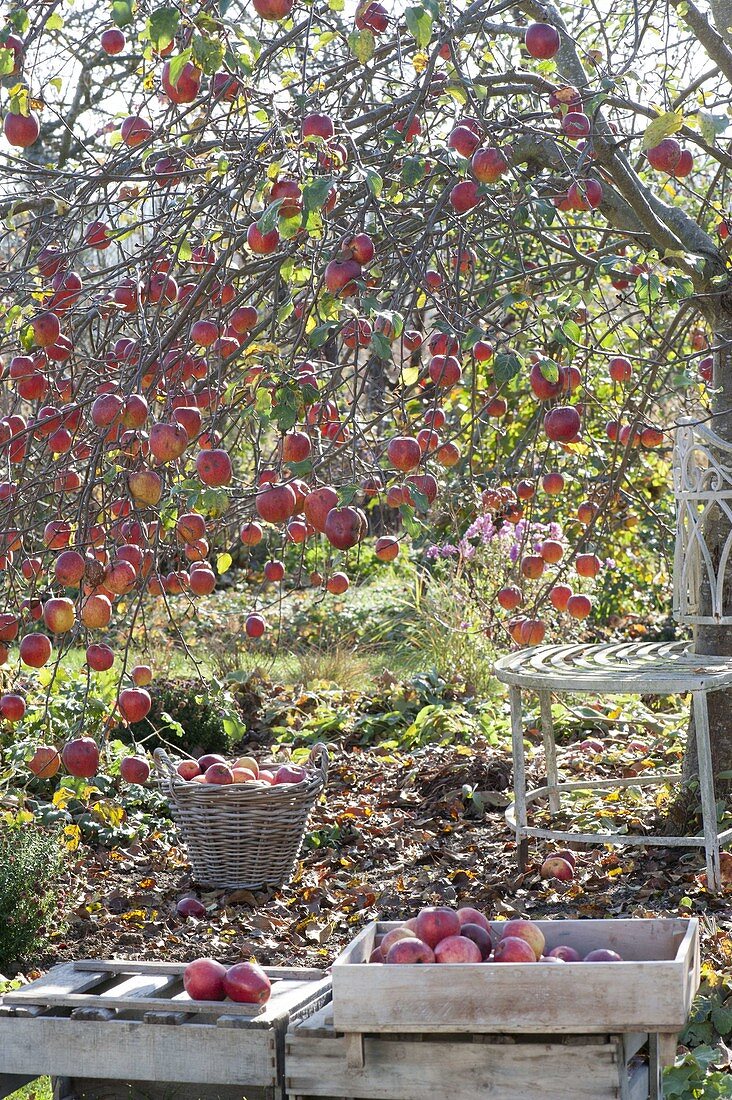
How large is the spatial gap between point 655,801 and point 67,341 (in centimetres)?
281

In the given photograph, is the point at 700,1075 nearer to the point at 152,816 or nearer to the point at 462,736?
the point at 152,816

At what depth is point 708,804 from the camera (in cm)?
334

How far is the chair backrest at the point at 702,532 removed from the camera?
3.59m

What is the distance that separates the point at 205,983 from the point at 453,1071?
532 millimetres

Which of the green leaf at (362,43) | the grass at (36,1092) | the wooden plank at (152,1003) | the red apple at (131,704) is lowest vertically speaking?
the grass at (36,1092)

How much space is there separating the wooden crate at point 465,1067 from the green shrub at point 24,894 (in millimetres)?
1424

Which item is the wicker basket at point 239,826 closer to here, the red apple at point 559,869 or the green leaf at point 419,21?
the red apple at point 559,869

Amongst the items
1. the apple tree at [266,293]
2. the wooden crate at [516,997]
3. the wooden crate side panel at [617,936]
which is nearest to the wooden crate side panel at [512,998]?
the wooden crate at [516,997]

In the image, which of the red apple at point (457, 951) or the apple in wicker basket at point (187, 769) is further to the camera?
the apple in wicker basket at point (187, 769)

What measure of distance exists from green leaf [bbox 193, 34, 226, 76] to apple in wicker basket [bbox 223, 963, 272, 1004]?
157 centimetres

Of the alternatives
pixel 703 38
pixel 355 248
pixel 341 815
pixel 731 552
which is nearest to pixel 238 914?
pixel 341 815

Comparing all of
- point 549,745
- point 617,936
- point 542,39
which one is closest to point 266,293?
point 542,39

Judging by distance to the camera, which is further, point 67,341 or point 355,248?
point 67,341

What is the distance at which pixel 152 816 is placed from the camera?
4574mm
